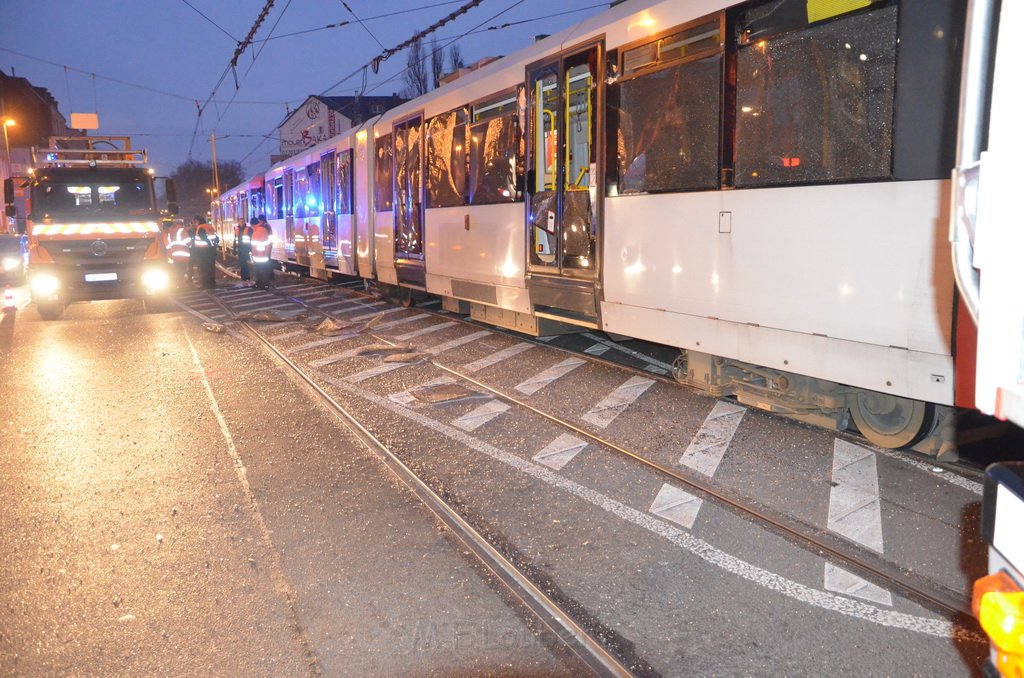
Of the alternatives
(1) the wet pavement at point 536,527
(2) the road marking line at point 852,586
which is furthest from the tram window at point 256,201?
(2) the road marking line at point 852,586

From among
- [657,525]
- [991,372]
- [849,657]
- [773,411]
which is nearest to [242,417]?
[657,525]

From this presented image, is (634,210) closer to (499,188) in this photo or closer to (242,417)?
(499,188)

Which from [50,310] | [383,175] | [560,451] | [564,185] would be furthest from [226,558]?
[50,310]

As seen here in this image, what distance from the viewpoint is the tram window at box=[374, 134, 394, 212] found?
12625 mm

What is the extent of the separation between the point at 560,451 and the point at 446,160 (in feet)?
19.1

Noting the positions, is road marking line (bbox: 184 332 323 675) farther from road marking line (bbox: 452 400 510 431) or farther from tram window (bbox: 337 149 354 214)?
tram window (bbox: 337 149 354 214)

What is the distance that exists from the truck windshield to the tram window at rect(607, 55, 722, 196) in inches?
404

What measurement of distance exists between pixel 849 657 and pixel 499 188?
682 centimetres

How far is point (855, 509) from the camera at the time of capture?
4363 mm

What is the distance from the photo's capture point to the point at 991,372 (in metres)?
1.73

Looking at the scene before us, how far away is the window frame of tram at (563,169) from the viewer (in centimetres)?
730

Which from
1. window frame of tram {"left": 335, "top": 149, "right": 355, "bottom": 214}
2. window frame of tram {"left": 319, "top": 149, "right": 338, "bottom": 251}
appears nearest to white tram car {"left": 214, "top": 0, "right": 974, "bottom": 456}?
window frame of tram {"left": 335, "top": 149, "right": 355, "bottom": 214}

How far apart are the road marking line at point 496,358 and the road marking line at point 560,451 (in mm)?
2704

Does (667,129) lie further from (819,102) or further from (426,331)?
(426,331)
